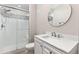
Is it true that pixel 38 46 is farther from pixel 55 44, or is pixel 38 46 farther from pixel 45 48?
pixel 55 44

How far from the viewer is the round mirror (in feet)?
4.23

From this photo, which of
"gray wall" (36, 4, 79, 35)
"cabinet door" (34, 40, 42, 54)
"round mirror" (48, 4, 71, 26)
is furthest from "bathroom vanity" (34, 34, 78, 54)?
"round mirror" (48, 4, 71, 26)

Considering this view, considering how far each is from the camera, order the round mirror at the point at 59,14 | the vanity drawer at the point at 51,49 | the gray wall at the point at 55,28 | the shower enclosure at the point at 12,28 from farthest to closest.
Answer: the shower enclosure at the point at 12,28, the round mirror at the point at 59,14, the gray wall at the point at 55,28, the vanity drawer at the point at 51,49

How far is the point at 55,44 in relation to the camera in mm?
970

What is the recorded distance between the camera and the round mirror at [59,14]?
1290 mm

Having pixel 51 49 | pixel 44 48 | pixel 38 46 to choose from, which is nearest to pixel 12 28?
pixel 38 46

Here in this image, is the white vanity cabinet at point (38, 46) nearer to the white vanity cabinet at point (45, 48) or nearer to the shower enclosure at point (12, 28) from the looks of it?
the white vanity cabinet at point (45, 48)

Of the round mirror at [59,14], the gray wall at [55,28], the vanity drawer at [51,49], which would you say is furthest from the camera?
the round mirror at [59,14]

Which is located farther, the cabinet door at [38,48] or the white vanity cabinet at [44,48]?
the cabinet door at [38,48]

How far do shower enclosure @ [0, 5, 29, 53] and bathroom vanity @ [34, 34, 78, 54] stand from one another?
1.29ft

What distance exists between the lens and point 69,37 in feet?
4.08

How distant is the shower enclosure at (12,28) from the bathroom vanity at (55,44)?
0.39m

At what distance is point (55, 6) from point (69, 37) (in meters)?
0.72

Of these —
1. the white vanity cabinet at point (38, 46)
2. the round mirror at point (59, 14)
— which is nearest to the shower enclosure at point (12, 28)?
the white vanity cabinet at point (38, 46)
